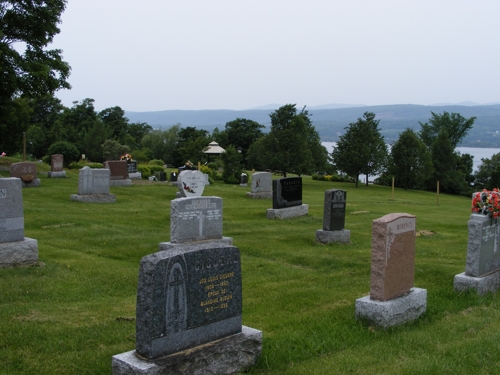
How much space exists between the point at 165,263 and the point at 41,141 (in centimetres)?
5727

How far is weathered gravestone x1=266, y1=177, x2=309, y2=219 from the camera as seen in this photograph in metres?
18.8

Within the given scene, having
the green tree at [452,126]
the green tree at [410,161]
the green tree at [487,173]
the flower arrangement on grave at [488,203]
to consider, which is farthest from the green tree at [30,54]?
the green tree at [452,126]

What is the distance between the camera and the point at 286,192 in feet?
62.6

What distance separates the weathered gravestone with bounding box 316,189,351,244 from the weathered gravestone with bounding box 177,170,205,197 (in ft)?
17.8

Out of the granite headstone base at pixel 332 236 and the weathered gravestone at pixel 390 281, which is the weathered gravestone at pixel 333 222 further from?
the weathered gravestone at pixel 390 281

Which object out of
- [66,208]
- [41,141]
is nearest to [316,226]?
[66,208]

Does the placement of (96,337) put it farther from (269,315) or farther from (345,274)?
(345,274)

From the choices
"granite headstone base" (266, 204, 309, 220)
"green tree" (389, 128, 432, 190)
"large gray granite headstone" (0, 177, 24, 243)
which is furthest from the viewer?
"green tree" (389, 128, 432, 190)

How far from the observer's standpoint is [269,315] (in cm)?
792

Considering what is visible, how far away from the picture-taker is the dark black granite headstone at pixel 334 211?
1448 cm

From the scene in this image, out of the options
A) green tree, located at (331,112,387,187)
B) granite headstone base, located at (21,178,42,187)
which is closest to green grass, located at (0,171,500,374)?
granite headstone base, located at (21,178,42,187)

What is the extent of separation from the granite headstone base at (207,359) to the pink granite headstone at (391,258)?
2.24 meters

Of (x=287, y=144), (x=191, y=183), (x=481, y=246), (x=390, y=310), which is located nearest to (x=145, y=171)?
(x=287, y=144)

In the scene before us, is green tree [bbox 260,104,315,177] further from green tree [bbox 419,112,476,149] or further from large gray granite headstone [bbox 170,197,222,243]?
green tree [bbox 419,112,476,149]
